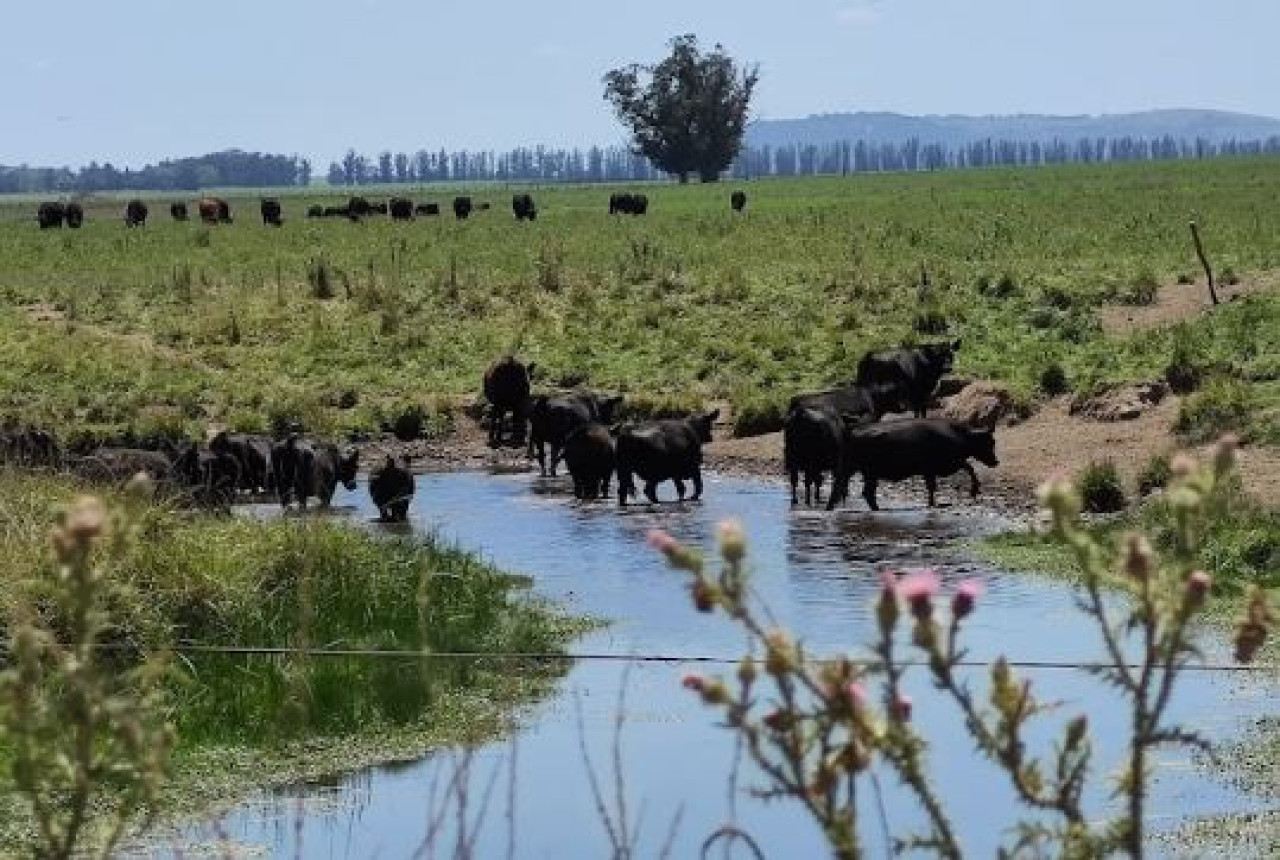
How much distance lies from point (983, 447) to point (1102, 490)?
241 centimetres

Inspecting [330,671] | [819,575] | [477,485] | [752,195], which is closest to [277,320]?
[477,485]

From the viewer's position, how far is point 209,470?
22172 mm

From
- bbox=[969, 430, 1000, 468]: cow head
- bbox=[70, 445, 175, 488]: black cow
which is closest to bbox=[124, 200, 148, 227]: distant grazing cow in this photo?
bbox=[70, 445, 175, 488]: black cow

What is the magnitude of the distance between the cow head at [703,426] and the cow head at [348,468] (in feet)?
11.4

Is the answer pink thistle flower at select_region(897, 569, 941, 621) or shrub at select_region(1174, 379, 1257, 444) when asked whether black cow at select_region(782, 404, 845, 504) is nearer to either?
shrub at select_region(1174, 379, 1257, 444)

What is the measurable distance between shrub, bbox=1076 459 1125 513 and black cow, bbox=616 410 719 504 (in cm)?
401

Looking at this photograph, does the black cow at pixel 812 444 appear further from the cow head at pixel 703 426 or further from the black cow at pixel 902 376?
the black cow at pixel 902 376

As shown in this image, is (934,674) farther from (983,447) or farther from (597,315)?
(597,315)

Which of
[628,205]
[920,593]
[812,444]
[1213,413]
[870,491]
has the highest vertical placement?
[920,593]

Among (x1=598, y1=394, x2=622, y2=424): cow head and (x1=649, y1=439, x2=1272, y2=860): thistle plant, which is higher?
(x1=649, y1=439, x2=1272, y2=860): thistle plant

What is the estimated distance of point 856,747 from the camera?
3918 mm

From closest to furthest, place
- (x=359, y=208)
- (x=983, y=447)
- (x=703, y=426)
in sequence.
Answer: (x=983, y=447), (x=703, y=426), (x=359, y=208)

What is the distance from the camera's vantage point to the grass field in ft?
96.1

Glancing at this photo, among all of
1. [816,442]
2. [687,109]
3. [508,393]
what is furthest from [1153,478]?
[687,109]
